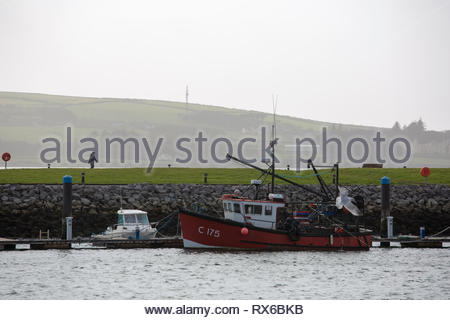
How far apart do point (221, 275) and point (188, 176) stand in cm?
3388

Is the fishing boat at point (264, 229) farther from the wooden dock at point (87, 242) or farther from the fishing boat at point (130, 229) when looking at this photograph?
the fishing boat at point (130, 229)

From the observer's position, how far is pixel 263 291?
3350 cm

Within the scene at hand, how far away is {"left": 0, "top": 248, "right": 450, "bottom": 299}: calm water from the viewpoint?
32812 mm

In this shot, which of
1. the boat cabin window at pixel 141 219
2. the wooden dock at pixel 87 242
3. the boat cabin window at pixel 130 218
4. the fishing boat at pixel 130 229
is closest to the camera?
the wooden dock at pixel 87 242

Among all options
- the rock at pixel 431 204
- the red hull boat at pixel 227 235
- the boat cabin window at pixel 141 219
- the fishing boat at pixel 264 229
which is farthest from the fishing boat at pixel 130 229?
the rock at pixel 431 204

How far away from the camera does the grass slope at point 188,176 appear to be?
6662 centimetres

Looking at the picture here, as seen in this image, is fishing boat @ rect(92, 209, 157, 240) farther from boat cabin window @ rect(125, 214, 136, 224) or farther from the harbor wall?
the harbor wall

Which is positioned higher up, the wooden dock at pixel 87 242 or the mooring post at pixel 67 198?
the mooring post at pixel 67 198

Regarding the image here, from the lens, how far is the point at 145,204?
194 feet

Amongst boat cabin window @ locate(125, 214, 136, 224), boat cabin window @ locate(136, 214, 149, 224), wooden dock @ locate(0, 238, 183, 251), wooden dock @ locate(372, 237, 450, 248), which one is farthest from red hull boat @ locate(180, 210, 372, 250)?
wooden dock @ locate(372, 237, 450, 248)

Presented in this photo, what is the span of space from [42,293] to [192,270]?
27.2ft

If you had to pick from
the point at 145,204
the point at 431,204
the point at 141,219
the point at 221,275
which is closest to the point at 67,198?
the point at 141,219

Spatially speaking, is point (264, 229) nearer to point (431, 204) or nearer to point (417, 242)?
point (417, 242)

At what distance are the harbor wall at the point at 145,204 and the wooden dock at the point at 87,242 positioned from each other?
5937mm
